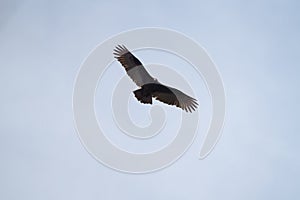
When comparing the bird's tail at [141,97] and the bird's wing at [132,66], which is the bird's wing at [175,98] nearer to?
the bird's tail at [141,97]

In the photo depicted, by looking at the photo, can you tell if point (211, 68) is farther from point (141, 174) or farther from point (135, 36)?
point (141, 174)

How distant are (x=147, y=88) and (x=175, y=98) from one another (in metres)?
0.36

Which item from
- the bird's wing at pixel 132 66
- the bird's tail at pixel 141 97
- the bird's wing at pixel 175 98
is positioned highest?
the bird's wing at pixel 132 66

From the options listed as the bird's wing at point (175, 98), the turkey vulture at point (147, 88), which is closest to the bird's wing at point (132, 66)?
the turkey vulture at point (147, 88)

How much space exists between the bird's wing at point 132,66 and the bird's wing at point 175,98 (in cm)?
19

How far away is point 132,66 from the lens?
246 inches

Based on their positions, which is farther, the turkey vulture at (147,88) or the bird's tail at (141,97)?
the bird's tail at (141,97)

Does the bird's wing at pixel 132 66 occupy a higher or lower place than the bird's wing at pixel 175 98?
higher

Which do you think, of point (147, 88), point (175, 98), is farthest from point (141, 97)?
point (175, 98)

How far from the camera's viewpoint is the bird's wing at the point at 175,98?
634cm

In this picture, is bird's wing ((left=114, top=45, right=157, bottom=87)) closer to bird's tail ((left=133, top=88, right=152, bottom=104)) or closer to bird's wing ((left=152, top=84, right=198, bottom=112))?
bird's tail ((left=133, top=88, right=152, bottom=104))

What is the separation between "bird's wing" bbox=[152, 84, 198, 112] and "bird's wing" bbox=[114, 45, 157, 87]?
19cm

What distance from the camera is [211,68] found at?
714cm

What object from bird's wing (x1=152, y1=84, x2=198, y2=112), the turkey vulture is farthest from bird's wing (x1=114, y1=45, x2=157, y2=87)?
bird's wing (x1=152, y1=84, x2=198, y2=112)
